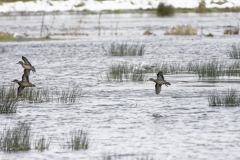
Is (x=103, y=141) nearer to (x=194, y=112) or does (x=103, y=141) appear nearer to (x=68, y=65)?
(x=194, y=112)

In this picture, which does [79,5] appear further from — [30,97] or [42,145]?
[42,145]

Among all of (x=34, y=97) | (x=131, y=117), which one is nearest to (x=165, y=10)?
(x=34, y=97)

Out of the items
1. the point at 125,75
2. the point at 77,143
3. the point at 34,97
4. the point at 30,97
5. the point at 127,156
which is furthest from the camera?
the point at 125,75

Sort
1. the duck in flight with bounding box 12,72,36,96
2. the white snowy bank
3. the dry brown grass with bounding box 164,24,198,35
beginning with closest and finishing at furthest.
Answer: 1. the duck in flight with bounding box 12,72,36,96
2. the dry brown grass with bounding box 164,24,198,35
3. the white snowy bank

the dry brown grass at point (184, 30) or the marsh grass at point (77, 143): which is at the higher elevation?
the dry brown grass at point (184, 30)

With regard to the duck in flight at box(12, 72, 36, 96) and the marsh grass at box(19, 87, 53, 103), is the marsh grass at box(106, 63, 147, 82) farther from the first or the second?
the duck in flight at box(12, 72, 36, 96)

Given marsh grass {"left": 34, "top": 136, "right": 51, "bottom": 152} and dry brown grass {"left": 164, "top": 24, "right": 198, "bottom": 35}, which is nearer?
marsh grass {"left": 34, "top": 136, "right": 51, "bottom": 152}

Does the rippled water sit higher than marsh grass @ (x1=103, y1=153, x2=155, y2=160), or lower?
higher

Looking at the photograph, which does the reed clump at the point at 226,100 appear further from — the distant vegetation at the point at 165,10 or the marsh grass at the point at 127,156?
the distant vegetation at the point at 165,10

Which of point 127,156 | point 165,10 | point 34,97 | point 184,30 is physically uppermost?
point 165,10

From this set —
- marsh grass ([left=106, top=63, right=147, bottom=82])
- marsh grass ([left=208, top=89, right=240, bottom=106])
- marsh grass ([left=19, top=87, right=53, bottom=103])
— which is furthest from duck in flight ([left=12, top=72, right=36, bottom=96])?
marsh grass ([left=106, top=63, right=147, bottom=82])

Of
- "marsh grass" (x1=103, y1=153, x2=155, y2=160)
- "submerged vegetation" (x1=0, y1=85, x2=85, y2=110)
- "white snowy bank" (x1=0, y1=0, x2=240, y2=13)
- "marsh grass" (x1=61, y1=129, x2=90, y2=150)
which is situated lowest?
"marsh grass" (x1=103, y1=153, x2=155, y2=160)

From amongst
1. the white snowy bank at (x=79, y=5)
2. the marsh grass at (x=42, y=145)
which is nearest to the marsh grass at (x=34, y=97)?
the marsh grass at (x=42, y=145)

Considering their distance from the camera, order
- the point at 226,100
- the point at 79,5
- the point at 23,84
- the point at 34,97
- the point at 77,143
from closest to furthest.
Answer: the point at 77,143 < the point at 226,100 < the point at 23,84 < the point at 34,97 < the point at 79,5
